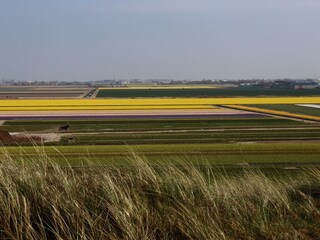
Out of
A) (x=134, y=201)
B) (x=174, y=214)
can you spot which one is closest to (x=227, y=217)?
(x=174, y=214)

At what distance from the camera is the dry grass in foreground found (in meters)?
5.31

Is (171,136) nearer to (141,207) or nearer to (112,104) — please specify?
(141,207)

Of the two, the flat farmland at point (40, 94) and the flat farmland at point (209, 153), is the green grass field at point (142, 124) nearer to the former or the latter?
the flat farmland at point (209, 153)

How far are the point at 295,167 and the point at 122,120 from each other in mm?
24308

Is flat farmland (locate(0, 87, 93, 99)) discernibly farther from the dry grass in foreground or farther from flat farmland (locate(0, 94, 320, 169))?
the dry grass in foreground

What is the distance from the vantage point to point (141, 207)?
5.83 metres

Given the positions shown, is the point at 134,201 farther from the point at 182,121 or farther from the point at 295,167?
the point at 182,121

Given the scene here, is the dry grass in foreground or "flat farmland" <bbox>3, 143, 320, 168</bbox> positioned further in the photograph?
"flat farmland" <bbox>3, 143, 320, 168</bbox>

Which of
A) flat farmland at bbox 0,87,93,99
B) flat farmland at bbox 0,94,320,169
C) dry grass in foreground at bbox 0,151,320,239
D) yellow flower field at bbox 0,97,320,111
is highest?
dry grass in foreground at bbox 0,151,320,239

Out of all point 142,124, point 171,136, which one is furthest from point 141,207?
point 142,124

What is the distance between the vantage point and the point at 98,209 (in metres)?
5.82

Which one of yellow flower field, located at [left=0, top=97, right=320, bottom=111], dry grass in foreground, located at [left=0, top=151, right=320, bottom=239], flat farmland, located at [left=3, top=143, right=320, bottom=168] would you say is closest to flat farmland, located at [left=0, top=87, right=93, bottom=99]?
yellow flower field, located at [left=0, top=97, right=320, bottom=111]

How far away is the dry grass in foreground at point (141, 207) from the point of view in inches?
209

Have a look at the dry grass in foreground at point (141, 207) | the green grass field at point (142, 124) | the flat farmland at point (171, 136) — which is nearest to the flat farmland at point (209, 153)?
the flat farmland at point (171, 136)
